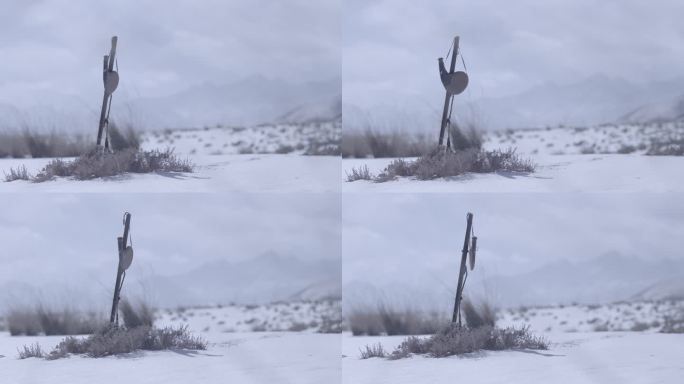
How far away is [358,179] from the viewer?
493 cm

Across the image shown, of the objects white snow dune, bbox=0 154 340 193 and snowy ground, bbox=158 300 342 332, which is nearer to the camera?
white snow dune, bbox=0 154 340 193

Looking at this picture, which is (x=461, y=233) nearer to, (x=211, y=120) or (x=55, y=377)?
(x=211, y=120)

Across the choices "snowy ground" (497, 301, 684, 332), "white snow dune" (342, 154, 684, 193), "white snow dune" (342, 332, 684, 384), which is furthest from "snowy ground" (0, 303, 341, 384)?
"snowy ground" (497, 301, 684, 332)

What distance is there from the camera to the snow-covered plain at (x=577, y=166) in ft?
15.8

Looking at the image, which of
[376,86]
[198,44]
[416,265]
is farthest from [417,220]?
[198,44]

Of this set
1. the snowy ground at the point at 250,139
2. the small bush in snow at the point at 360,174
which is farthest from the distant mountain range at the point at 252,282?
the snowy ground at the point at 250,139

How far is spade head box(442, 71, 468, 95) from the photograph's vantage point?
4.77 metres

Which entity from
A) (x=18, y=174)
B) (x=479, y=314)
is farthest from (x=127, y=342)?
(x=479, y=314)

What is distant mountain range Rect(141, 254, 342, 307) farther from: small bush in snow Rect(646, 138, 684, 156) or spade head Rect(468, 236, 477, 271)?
small bush in snow Rect(646, 138, 684, 156)

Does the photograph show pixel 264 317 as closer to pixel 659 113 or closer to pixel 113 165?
pixel 113 165

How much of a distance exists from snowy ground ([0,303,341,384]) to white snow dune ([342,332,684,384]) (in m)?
0.26

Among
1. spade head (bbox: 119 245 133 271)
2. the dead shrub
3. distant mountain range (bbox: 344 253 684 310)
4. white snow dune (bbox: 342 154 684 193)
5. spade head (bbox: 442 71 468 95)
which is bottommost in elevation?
distant mountain range (bbox: 344 253 684 310)

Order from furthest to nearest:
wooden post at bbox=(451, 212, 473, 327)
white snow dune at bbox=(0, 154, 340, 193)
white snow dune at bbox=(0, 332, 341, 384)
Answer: wooden post at bbox=(451, 212, 473, 327) → white snow dune at bbox=(0, 154, 340, 193) → white snow dune at bbox=(0, 332, 341, 384)

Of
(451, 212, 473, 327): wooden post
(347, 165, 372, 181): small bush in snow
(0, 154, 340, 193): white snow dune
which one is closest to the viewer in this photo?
(0, 154, 340, 193): white snow dune
